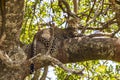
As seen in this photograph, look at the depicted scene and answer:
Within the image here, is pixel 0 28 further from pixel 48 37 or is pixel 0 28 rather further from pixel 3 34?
pixel 48 37

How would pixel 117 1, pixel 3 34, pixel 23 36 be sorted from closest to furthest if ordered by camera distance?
pixel 3 34, pixel 117 1, pixel 23 36

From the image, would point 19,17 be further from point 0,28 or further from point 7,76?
point 7,76

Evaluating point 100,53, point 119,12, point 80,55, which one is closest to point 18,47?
point 80,55

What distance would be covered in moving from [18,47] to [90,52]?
79cm

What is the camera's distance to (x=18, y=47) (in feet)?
10.9

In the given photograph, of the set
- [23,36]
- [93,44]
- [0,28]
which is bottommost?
[23,36]

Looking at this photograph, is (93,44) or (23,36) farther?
(23,36)

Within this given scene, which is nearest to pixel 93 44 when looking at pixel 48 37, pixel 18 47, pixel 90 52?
pixel 90 52

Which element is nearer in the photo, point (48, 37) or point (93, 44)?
point (93, 44)

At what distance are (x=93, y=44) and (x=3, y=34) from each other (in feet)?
3.11

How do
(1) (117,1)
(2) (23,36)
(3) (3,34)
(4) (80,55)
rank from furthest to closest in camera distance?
(2) (23,36) < (1) (117,1) < (4) (80,55) < (3) (3,34)

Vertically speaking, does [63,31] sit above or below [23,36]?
above

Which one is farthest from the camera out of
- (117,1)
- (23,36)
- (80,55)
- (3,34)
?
(23,36)

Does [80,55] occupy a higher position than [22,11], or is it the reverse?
[22,11]
